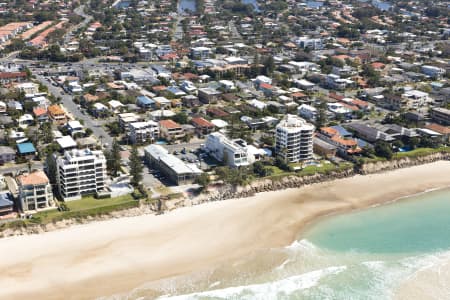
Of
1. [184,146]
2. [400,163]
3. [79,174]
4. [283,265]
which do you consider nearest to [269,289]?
[283,265]

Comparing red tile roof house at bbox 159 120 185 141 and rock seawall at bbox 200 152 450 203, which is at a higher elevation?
red tile roof house at bbox 159 120 185 141

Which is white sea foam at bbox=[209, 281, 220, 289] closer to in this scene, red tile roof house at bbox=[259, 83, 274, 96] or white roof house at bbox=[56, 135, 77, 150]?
white roof house at bbox=[56, 135, 77, 150]

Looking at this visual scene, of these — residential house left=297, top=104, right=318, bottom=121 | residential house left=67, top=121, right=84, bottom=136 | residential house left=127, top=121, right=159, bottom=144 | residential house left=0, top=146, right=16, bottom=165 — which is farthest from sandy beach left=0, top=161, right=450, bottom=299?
residential house left=67, top=121, right=84, bottom=136

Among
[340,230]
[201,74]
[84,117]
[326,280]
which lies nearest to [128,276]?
[326,280]

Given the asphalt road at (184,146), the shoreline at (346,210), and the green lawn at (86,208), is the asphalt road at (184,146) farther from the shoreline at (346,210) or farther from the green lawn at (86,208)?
the shoreline at (346,210)

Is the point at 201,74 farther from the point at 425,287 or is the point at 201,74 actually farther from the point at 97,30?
the point at 425,287
